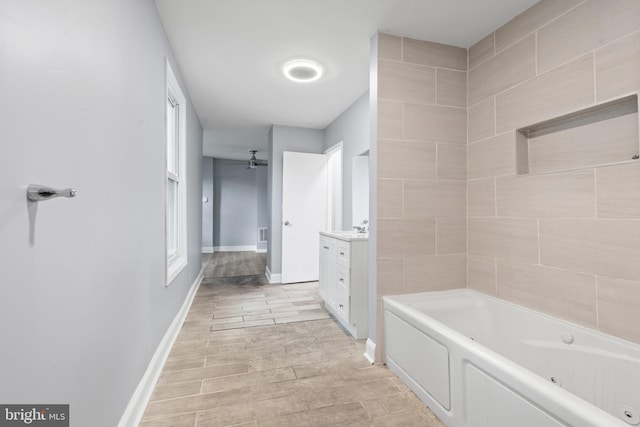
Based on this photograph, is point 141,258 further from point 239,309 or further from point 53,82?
point 239,309

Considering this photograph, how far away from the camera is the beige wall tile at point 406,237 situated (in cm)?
214

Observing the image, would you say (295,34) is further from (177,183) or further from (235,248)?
(235,248)

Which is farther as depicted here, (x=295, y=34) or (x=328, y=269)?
(x=328, y=269)

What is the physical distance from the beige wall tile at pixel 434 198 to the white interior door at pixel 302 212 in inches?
96.8

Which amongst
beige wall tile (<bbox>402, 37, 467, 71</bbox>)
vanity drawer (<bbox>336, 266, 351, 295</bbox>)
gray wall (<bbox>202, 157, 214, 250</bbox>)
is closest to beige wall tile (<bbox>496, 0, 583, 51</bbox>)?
beige wall tile (<bbox>402, 37, 467, 71</bbox>)

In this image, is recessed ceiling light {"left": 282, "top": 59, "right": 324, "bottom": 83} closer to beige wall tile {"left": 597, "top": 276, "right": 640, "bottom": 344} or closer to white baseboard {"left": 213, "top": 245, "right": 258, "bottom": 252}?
Result: beige wall tile {"left": 597, "top": 276, "right": 640, "bottom": 344}

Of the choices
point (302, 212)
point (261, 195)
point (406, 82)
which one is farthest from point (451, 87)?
point (261, 195)

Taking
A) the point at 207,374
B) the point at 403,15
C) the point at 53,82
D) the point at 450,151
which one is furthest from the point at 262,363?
the point at 403,15

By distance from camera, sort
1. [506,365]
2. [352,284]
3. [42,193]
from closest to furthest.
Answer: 1. [42,193]
2. [506,365]
3. [352,284]

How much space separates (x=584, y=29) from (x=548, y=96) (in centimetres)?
35

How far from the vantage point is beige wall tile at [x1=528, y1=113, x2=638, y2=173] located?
4.74 ft

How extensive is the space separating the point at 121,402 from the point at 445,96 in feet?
9.22

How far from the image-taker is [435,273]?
89.0 inches

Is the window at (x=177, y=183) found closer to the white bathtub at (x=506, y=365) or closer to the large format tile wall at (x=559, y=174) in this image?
the white bathtub at (x=506, y=365)
